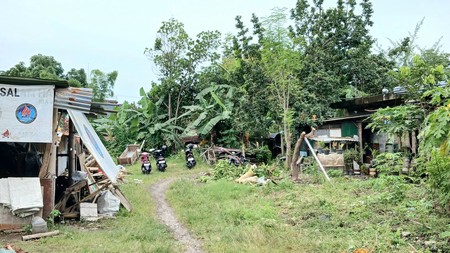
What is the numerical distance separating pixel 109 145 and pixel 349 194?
56.8 feet

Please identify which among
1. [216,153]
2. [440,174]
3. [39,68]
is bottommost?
[440,174]

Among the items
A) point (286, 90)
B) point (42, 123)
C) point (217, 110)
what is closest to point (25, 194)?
point (42, 123)

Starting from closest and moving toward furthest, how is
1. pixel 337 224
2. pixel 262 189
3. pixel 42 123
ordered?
pixel 337 224 → pixel 42 123 → pixel 262 189

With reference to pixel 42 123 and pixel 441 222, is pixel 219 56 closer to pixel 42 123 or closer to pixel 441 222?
pixel 42 123

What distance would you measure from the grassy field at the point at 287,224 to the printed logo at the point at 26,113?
2097 mm

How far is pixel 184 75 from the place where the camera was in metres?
22.6

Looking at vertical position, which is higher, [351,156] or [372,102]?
[372,102]

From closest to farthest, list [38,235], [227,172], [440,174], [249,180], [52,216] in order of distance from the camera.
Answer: [440,174] → [38,235] → [52,216] → [249,180] → [227,172]

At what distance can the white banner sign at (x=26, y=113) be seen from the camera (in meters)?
6.98

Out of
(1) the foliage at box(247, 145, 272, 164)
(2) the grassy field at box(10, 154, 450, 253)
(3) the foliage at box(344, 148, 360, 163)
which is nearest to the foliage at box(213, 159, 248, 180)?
(2) the grassy field at box(10, 154, 450, 253)

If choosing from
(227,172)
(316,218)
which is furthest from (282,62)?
(316,218)

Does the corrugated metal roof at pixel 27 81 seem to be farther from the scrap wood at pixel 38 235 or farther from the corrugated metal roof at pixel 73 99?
the scrap wood at pixel 38 235

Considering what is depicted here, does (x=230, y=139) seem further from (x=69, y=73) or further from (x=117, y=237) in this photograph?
(x=69, y=73)

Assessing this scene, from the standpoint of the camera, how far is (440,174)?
5.60m
